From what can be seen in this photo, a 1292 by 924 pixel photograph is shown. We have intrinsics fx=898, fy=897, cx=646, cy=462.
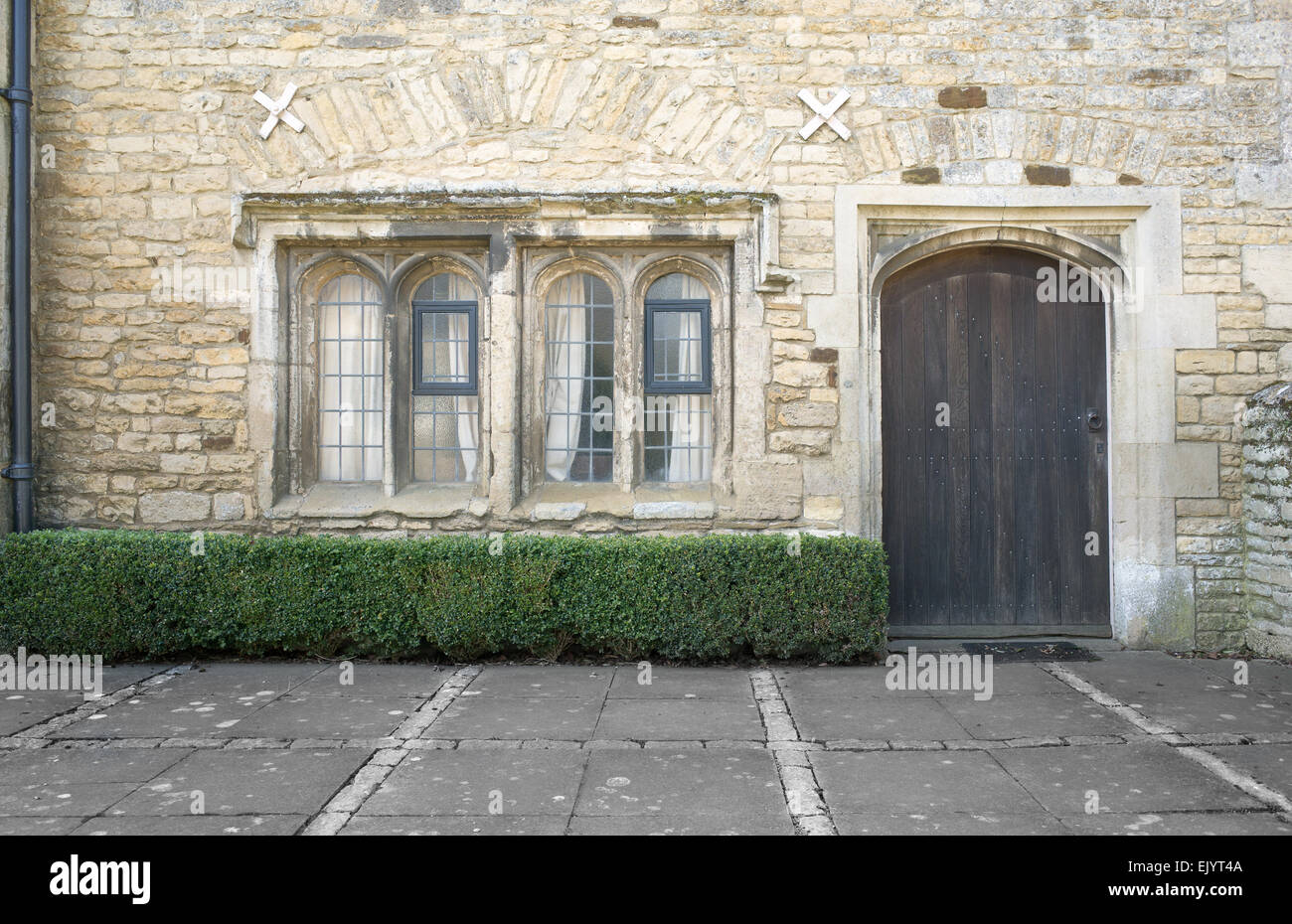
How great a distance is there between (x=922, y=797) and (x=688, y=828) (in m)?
0.96

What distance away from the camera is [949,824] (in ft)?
10.6

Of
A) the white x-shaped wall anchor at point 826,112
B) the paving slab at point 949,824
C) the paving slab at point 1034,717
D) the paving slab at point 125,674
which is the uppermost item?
the white x-shaped wall anchor at point 826,112

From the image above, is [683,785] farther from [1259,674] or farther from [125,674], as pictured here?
[1259,674]

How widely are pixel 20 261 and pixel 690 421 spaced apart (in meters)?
4.72

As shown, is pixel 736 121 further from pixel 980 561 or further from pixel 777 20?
pixel 980 561

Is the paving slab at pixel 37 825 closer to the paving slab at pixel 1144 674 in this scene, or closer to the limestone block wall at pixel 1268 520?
the paving slab at pixel 1144 674

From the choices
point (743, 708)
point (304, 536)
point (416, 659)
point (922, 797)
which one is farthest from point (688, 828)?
point (304, 536)

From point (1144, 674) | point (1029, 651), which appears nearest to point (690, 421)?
point (1029, 651)

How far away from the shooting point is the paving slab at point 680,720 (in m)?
4.30

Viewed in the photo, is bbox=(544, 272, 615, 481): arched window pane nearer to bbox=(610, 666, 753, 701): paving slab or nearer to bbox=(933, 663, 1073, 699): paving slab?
bbox=(610, 666, 753, 701): paving slab

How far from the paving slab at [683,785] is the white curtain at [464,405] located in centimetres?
313

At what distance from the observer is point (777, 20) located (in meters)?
6.27

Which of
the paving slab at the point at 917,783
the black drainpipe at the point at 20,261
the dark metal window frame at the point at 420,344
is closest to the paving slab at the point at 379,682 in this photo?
the dark metal window frame at the point at 420,344

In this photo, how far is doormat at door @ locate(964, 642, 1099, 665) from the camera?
5.96m
